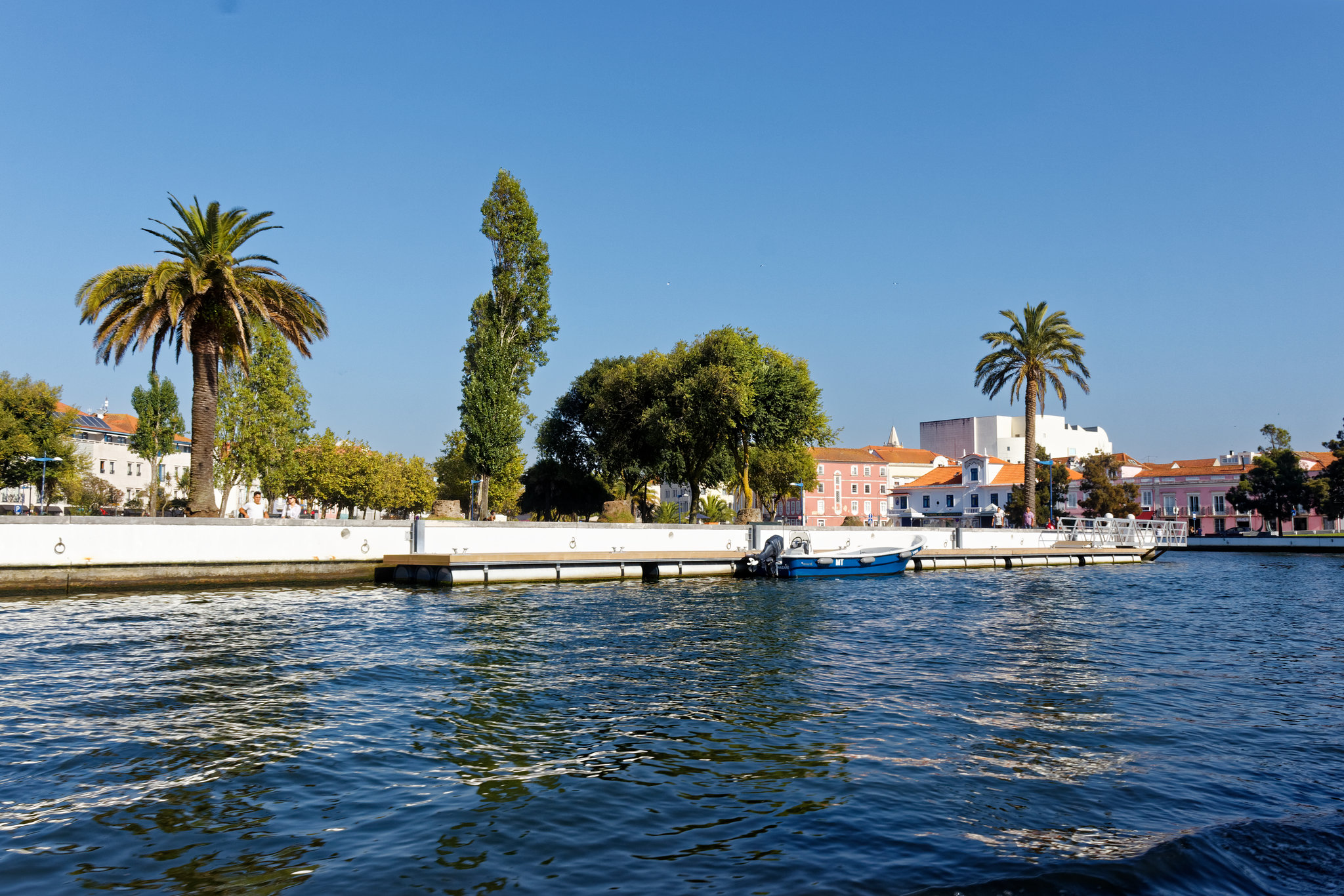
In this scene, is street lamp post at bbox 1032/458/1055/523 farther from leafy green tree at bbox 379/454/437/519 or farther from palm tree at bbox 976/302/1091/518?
leafy green tree at bbox 379/454/437/519

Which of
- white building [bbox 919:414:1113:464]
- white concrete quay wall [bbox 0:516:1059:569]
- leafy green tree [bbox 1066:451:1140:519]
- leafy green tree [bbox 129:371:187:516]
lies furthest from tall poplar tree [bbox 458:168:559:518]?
white building [bbox 919:414:1113:464]

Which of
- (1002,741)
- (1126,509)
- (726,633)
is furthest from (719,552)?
(1126,509)

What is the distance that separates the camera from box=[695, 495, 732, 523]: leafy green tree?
7450 centimetres

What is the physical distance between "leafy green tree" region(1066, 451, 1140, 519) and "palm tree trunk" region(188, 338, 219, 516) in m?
84.5

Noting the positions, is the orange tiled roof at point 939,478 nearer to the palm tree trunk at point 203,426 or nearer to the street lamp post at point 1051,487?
the street lamp post at point 1051,487

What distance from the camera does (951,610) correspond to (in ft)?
91.5

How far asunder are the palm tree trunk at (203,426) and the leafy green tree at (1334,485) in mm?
92542

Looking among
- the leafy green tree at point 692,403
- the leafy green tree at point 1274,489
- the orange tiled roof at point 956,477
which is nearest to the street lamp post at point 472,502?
the leafy green tree at point 692,403

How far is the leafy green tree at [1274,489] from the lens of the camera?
8612 centimetres

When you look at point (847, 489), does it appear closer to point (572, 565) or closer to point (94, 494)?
point (94, 494)

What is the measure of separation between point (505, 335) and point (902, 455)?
94844mm

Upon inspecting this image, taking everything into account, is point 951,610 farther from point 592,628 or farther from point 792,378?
point 792,378

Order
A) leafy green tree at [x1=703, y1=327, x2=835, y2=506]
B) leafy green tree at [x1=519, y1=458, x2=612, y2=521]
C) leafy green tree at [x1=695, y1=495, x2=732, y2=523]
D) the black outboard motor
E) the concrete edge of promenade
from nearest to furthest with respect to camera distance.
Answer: the concrete edge of promenade < the black outboard motor < leafy green tree at [x1=703, y1=327, x2=835, y2=506] < leafy green tree at [x1=519, y1=458, x2=612, y2=521] < leafy green tree at [x1=695, y1=495, x2=732, y2=523]

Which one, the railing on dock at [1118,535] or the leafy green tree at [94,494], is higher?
the leafy green tree at [94,494]
